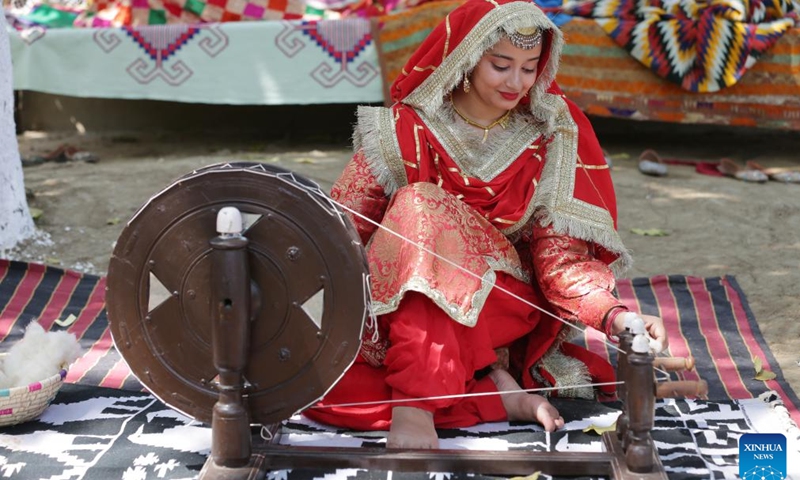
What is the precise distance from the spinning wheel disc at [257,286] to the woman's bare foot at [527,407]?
29.0 inches

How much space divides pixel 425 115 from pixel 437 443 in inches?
43.9

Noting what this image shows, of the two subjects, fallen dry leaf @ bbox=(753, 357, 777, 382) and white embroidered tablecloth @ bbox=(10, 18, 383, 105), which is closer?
fallen dry leaf @ bbox=(753, 357, 777, 382)

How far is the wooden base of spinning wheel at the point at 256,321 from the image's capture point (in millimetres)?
2590

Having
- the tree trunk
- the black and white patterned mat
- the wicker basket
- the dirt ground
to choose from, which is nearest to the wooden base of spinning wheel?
the black and white patterned mat

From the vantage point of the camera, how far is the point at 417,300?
300cm

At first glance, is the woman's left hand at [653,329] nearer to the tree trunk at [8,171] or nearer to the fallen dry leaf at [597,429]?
the fallen dry leaf at [597,429]

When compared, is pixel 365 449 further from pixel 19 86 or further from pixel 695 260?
pixel 19 86

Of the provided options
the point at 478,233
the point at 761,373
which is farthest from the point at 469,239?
the point at 761,373

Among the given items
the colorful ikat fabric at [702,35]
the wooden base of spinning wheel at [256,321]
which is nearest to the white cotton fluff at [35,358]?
the wooden base of spinning wheel at [256,321]

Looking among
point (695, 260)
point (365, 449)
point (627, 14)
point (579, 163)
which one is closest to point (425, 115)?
point (579, 163)

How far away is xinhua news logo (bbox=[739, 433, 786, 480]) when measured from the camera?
2.66 meters

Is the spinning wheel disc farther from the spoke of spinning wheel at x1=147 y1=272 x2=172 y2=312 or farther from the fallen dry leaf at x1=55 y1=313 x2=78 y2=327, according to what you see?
the fallen dry leaf at x1=55 y1=313 x2=78 y2=327

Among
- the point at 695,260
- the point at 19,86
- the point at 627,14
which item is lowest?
the point at 695,260

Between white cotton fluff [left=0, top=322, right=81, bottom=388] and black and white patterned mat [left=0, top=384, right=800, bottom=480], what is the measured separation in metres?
Answer: 0.14
